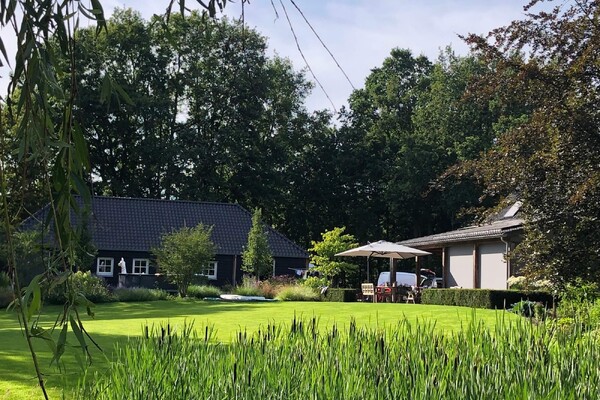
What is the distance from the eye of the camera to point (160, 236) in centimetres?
3709

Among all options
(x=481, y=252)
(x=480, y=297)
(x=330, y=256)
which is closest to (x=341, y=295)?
(x=480, y=297)

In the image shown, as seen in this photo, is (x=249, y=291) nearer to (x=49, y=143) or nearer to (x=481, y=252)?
(x=481, y=252)

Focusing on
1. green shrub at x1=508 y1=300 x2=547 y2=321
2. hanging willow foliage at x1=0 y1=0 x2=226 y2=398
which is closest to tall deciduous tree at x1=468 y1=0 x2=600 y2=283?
green shrub at x1=508 y1=300 x2=547 y2=321

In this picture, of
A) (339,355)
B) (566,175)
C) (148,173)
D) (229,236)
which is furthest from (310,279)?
(339,355)

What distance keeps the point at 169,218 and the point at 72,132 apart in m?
37.0

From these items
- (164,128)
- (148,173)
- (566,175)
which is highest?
(164,128)

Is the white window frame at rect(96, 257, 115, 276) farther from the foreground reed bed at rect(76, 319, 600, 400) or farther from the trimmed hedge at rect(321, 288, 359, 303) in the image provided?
the foreground reed bed at rect(76, 319, 600, 400)

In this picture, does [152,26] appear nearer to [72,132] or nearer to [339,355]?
[72,132]

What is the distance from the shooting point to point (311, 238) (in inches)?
1975

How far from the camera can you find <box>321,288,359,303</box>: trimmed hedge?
26734mm

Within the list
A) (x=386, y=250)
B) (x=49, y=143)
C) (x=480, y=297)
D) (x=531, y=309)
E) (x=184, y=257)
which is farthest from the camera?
(x=386, y=250)

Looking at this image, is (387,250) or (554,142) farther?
(387,250)

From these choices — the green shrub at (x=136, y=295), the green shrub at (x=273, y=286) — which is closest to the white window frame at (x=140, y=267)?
the green shrub at (x=273, y=286)

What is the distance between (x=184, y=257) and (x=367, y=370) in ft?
83.8
